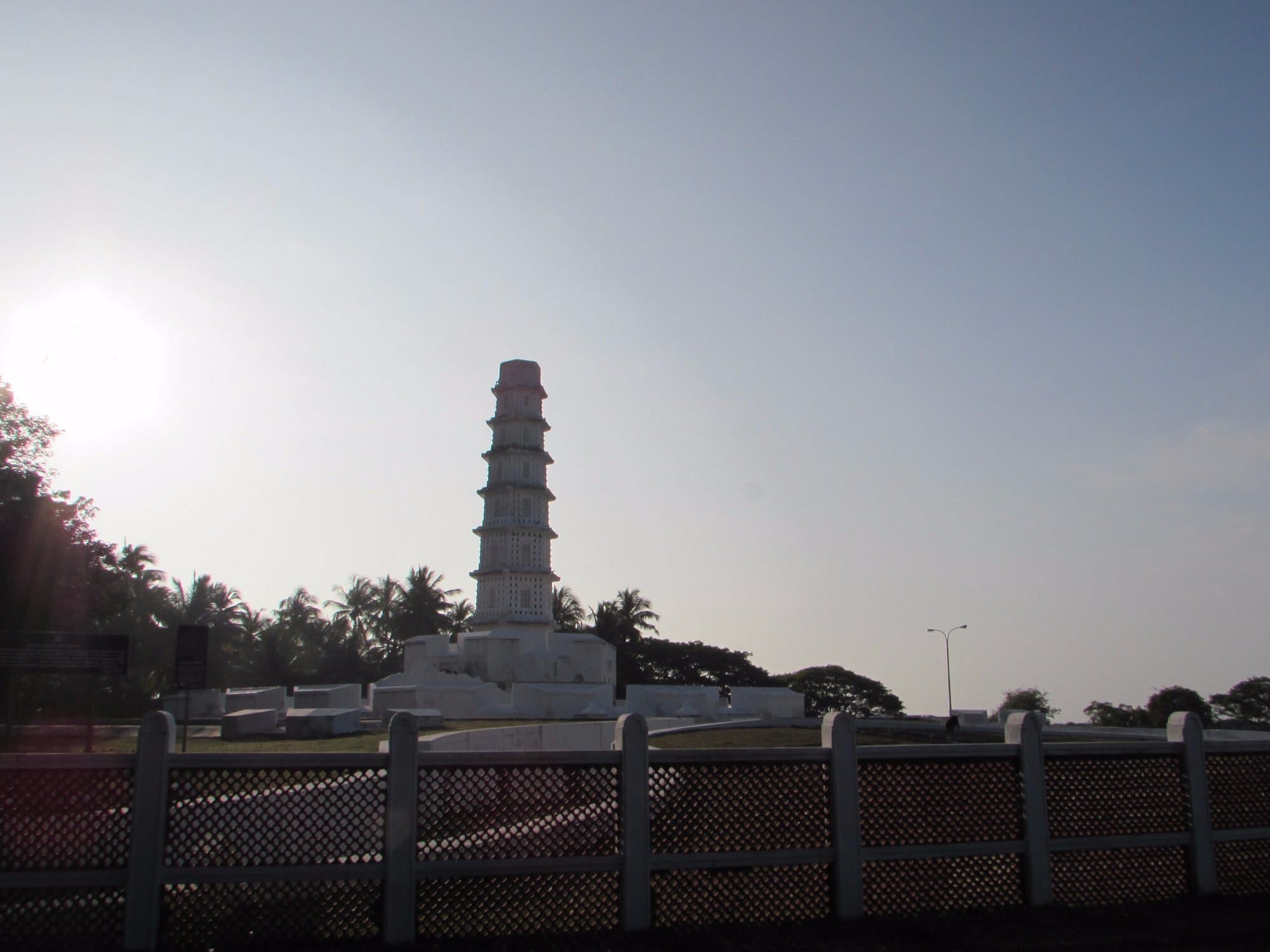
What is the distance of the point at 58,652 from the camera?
49.6 feet

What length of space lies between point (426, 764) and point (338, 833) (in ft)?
2.57

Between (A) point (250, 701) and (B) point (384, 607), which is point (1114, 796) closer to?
(A) point (250, 701)

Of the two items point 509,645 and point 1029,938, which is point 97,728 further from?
point 1029,938

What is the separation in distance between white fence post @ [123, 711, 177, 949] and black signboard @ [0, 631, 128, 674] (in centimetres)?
899

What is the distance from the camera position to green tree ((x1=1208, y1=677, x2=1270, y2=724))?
5338 centimetres

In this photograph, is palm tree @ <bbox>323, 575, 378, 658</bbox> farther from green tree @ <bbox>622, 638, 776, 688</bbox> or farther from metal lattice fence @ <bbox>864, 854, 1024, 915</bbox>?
metal lattice fence @ <bbox>864, 854, 1024, 915</bbox>

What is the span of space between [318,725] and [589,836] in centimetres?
1966

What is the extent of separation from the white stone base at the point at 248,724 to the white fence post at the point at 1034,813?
21.1 metres

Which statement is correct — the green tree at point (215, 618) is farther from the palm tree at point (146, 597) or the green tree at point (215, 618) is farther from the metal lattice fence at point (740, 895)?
the metal lattice fence at point (740, 895)

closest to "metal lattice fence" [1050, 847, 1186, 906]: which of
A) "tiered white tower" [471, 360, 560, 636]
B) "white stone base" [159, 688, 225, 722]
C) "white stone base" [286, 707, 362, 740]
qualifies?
"white stone base" [286, 707, 362, 740]

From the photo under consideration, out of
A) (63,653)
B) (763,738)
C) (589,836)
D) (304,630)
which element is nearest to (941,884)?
(589,836)

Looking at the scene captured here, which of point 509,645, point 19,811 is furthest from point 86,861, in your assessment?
point 509,645

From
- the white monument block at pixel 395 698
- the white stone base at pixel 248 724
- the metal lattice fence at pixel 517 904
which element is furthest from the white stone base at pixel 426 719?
the metal lattice fence at pixel 517 904

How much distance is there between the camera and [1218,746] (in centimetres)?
969
